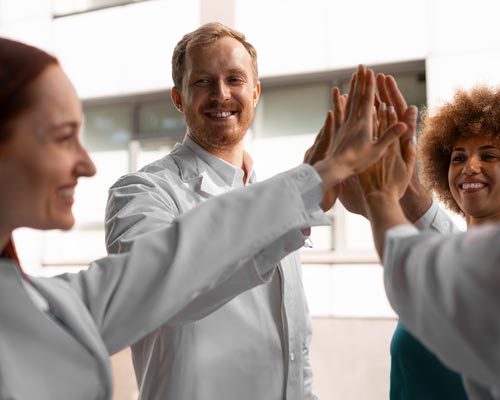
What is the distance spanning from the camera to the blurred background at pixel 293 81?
496cm

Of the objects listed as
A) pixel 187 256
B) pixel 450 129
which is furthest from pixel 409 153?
pixel 450 129

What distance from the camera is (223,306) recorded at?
5.06 feet

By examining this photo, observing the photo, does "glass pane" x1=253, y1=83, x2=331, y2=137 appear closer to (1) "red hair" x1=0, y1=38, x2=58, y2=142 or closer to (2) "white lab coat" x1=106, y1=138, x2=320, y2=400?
(2) "white lab coat" x1=106, y1=138, x2=320, y2=400

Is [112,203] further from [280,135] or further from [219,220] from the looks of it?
[280,135]

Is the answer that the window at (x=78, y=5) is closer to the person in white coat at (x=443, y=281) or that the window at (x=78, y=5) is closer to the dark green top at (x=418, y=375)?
the dark green top at (x=418, y=375)

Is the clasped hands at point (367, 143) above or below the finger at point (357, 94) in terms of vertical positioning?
below

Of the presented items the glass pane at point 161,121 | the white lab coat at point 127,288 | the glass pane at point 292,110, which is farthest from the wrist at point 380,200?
the glass pane at point 161,121

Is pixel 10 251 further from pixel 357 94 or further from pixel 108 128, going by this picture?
pixel 108 128

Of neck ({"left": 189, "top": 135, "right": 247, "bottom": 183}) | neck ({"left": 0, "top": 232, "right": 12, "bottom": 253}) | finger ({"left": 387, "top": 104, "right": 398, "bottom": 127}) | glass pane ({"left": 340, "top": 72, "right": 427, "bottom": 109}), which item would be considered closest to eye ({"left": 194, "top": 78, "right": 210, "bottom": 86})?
neck ({"left": 189, "top": 135, "right": 247, "bottom": 183})

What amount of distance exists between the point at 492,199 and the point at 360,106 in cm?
83

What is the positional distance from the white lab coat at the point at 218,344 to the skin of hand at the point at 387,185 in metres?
0.44

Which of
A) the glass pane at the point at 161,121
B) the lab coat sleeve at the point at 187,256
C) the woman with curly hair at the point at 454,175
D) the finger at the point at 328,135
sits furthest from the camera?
the glass pane at the point at 161,121

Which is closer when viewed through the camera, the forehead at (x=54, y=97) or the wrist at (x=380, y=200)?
the forehead at (x=54, y=97)

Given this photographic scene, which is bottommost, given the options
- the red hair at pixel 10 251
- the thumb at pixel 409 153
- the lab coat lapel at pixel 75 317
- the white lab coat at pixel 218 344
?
the white lab coat at pixel 218 344
